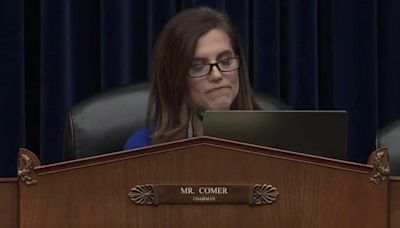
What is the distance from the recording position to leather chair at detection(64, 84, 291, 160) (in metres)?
1.81

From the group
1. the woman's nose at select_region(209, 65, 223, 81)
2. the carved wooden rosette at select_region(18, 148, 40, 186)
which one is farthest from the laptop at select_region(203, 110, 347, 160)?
the woman's nose at select_region(209, 65, 223, 81)

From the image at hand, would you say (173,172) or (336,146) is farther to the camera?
(336,146)

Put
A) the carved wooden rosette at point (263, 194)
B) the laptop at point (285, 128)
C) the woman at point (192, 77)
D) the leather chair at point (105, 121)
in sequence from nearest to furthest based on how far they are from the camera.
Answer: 1. the carved wooden rosette at point (263, 194)
2. the laptop at point (285, 128)
3. the woman at point (192, 77)
4. the leather chair at point (105, 121)

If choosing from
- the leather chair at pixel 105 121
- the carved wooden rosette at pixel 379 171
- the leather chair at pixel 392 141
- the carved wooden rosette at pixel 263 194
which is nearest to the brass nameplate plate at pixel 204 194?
the carved wooden rosette at pixel 263 194

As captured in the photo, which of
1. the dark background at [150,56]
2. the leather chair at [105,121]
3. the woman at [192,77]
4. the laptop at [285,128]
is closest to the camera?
the laptop at [285,128]

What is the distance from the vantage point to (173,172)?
3.68ft

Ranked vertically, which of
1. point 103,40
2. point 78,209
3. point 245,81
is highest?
point 103,40

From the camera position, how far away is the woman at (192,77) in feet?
5.54

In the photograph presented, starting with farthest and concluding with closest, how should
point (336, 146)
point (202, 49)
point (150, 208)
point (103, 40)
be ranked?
point (103, 40) → point (202, 49) → point (336, 146) → point (150, 208)

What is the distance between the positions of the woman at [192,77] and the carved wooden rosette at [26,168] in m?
0.58

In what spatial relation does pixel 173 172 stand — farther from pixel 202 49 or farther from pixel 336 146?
pixel 202 49

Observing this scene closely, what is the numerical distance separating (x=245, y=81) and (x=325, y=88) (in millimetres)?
954

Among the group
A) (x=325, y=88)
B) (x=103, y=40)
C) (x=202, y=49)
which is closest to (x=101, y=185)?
(x=202, y=49)

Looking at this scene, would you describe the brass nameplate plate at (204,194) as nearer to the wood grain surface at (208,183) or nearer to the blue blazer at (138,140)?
the wood grain surface at (208,183)
